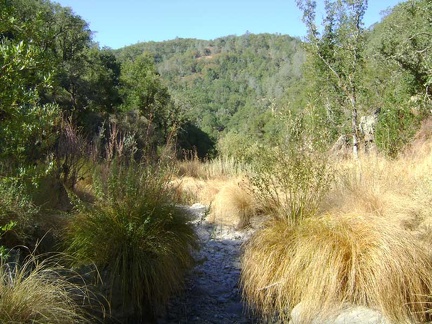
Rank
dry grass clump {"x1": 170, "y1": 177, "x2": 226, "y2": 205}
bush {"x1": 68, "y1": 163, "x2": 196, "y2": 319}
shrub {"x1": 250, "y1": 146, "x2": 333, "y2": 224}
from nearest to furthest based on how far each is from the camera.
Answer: bush {"x1": 68, "y1": 163, "x2": 196, "y2": 319} < shrub {"x1": 250, "y1": 146, "x2": 333, "y2": 224} < dry grass clump {"x1": 170, "y1": 177, "x2": 226, "y2": 205}

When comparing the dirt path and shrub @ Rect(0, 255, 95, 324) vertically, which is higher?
shrub @ Rect(0, 255, 95, 324)

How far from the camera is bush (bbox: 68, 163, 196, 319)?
2.88m

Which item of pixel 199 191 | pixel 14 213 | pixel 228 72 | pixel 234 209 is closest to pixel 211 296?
pixel 14 213

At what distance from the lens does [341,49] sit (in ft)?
30.6

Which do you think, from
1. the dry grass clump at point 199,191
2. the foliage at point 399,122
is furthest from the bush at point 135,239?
the foliage at point 399,122

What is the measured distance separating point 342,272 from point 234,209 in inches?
149

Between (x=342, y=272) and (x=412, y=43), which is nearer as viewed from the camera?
(x=342, y=272)

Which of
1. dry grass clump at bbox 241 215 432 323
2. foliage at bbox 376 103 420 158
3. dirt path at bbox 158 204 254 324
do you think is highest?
foliage at bbox 376 103 420 158

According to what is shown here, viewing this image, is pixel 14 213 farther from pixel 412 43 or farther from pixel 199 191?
pixel 412 43

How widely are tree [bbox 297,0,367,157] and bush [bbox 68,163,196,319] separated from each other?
640 centimetres

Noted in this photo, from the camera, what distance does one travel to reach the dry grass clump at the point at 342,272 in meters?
2.57

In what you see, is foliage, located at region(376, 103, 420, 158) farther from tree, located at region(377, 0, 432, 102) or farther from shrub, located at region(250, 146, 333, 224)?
shrub, located at region(250, 146, 333, 224)

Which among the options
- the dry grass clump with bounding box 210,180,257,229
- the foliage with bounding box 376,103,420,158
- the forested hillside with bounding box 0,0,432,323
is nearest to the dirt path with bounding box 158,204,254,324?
the forested hillside with bounding box 0,0,432,323

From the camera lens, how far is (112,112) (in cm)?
2486
